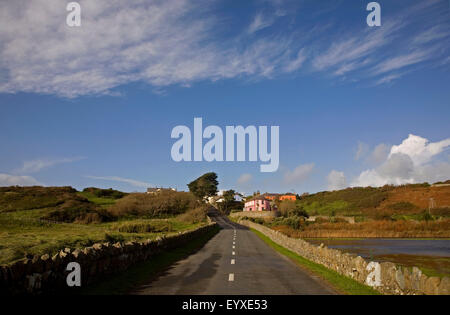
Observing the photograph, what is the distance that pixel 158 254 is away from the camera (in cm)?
2383

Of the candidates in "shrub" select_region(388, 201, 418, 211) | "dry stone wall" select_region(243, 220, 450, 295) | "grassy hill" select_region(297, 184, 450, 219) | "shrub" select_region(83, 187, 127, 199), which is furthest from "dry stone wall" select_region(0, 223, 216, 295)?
"shrub" select_region(388, 201, 418, 211)

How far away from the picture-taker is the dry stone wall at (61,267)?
9.62 m

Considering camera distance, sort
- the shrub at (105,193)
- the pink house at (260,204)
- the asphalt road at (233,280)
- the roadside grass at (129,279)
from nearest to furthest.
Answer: the roadside grass at (129,279), the asphalt road at (233,280), the shrub at (105,193), the pink house at (260,204)

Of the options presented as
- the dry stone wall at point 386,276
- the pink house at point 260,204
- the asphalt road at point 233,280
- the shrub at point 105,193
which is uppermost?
the shrub at point 105,193

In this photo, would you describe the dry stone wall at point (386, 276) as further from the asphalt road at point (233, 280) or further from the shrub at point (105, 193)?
the shrub at point (105, 193)

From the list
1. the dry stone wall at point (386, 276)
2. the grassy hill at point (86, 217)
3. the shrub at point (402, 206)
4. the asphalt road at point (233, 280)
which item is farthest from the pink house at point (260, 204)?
the asphalt road at point (233, 280)

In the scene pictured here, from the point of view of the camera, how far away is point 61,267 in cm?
1165

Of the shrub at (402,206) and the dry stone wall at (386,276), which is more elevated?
the dry stone wall at (386,276)

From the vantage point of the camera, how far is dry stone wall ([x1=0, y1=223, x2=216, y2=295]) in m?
9.62

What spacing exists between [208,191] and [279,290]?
14054 cm

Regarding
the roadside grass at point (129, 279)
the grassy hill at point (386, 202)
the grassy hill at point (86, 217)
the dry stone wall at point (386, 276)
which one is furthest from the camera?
the grassy hill at point (386, 202)

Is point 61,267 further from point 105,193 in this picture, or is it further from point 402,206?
point 105,193
